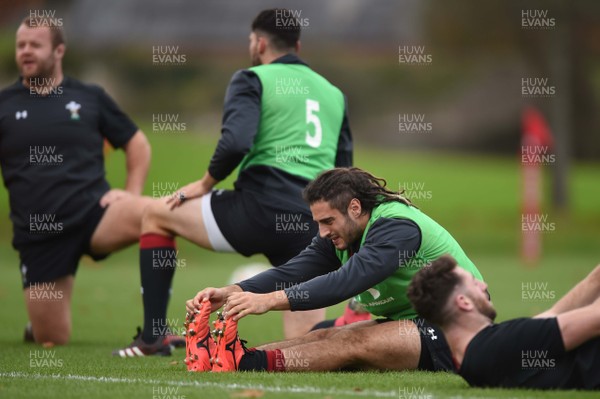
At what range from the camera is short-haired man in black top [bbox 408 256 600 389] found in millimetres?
5707

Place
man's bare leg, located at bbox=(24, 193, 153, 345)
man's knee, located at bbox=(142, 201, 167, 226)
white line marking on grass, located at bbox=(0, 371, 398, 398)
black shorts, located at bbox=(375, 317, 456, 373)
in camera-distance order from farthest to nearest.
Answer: man's bare leg, located at bbox=(24, 193, 153, 345) < man's knee, located at bbox=(142, 201, 167, 226) < black shorts, located at bbox=(375, 317, 456, 373) < white line marking on grass, located at bbox=(0, 371, 398, 398)

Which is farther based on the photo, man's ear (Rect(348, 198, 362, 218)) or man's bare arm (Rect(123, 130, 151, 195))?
man's bare arm (Rect(123, 130, 151, 195))

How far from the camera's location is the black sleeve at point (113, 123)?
9750mm

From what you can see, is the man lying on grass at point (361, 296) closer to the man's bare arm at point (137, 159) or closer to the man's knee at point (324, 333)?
the man's knee at point (324, 333)

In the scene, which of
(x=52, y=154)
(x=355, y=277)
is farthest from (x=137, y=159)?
(x=355, y=277)

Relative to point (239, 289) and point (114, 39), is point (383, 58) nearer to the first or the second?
point (114, 39)

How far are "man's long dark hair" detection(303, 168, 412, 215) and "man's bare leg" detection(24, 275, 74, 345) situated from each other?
3.48 metres

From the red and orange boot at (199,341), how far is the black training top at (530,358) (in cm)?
173

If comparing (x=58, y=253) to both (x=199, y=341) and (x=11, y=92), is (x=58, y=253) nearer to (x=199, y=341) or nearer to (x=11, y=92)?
(x=11, y=92)

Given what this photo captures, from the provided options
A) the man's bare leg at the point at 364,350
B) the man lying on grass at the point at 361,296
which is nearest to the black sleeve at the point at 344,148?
the man lying on grass at the point at 361,296

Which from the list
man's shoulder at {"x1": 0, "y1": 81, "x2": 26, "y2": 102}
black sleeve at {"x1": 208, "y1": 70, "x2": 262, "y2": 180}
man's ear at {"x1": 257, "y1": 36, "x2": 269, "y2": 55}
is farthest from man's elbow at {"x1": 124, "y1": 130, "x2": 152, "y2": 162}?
black sleeve at {"x1": 208, "y1": 70, "x2": 262, "y2": 180}

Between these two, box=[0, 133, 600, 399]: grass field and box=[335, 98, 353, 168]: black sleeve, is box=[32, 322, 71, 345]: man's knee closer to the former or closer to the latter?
box=[0, 133, 600, 399]: grass field

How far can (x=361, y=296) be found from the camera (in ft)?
23.3

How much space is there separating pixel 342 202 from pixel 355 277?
577 millimetres
